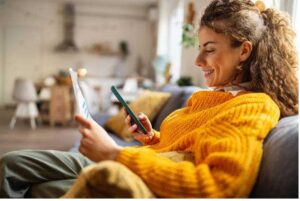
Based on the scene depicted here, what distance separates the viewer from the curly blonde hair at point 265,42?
0.90m

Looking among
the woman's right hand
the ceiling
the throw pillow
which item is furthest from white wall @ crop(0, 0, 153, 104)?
the woman's right hand

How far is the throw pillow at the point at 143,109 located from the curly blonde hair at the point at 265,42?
1.51 metres

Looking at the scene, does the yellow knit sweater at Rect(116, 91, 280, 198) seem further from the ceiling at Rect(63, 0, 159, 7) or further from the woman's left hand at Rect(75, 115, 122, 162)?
the ceiling at Rect(63, 0, 159, 7)

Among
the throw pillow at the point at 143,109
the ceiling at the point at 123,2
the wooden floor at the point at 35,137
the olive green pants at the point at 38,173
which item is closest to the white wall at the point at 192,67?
the throw pillow at the point at 143,109

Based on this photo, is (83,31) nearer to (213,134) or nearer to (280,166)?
(213,134)

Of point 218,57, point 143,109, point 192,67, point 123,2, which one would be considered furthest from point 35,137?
point 123,2

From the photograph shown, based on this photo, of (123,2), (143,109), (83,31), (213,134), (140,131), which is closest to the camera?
(213,134)

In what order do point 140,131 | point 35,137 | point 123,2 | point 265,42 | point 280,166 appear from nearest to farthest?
point 280,166 < point 265,42 < point 140,131 < point 35,137 < point 123,2

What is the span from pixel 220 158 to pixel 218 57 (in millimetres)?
392

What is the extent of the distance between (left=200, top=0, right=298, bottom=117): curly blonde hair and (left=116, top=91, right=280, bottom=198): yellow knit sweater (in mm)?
82

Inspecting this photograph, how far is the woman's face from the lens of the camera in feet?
3.10

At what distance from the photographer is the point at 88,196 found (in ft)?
2.13

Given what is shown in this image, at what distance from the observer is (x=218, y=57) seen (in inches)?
37.8

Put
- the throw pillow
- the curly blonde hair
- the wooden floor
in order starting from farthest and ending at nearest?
the wooden floor → the throw pillow → the curly blonde hair
